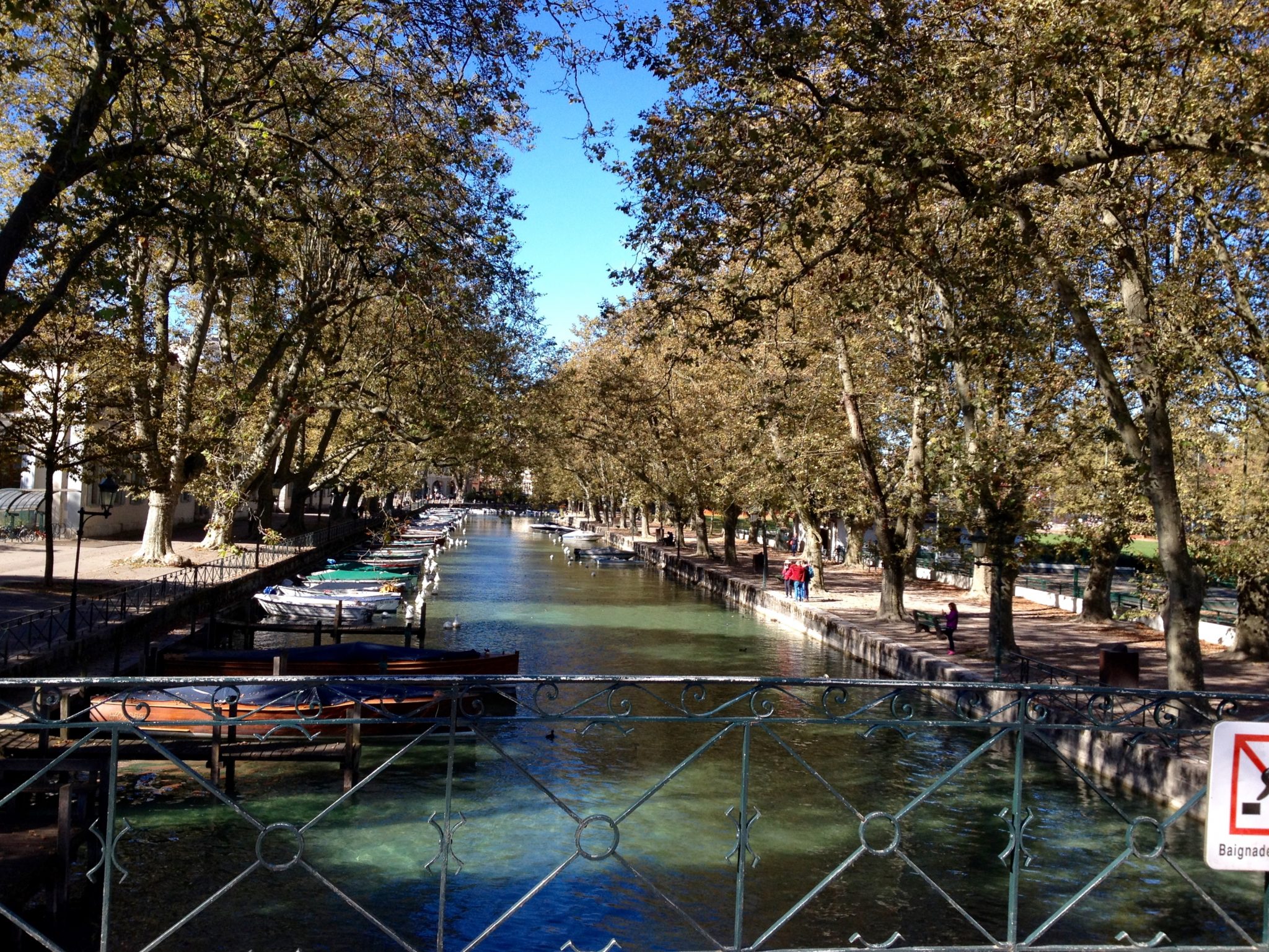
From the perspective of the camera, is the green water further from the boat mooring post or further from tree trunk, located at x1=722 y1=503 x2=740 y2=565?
tree trunk, located at x1=722 y1=503 x2=740 y2=565

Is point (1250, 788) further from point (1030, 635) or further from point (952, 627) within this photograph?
point (1030, 635)

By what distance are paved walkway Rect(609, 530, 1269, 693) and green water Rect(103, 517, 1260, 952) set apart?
4130 millimetres

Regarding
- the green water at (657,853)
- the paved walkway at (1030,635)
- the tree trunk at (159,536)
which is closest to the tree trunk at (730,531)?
the paved walkway at (1030,635)

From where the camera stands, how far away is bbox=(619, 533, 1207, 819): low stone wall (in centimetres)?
1274

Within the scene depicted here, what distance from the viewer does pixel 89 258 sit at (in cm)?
1252

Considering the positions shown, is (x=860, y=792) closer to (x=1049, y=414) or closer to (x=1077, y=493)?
(x=1049, y=414)

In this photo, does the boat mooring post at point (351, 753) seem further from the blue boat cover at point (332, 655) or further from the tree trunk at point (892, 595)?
the tree trunk at point (892, 595)

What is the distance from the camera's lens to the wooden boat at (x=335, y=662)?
53.2ft

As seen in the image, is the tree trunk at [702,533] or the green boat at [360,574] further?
the tree trunk at [702,533]

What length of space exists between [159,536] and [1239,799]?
30.8 meters

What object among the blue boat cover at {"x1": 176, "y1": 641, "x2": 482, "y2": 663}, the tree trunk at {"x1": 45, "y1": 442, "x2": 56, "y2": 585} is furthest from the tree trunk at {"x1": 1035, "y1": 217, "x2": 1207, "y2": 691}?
the tree trunk at {"x1": 45, "y1": 442, "x2": 56, "y2": 585}

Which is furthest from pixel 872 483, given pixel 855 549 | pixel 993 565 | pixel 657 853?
pixel 855 549

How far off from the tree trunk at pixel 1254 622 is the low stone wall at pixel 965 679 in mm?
6468

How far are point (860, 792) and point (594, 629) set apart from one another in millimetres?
15502
